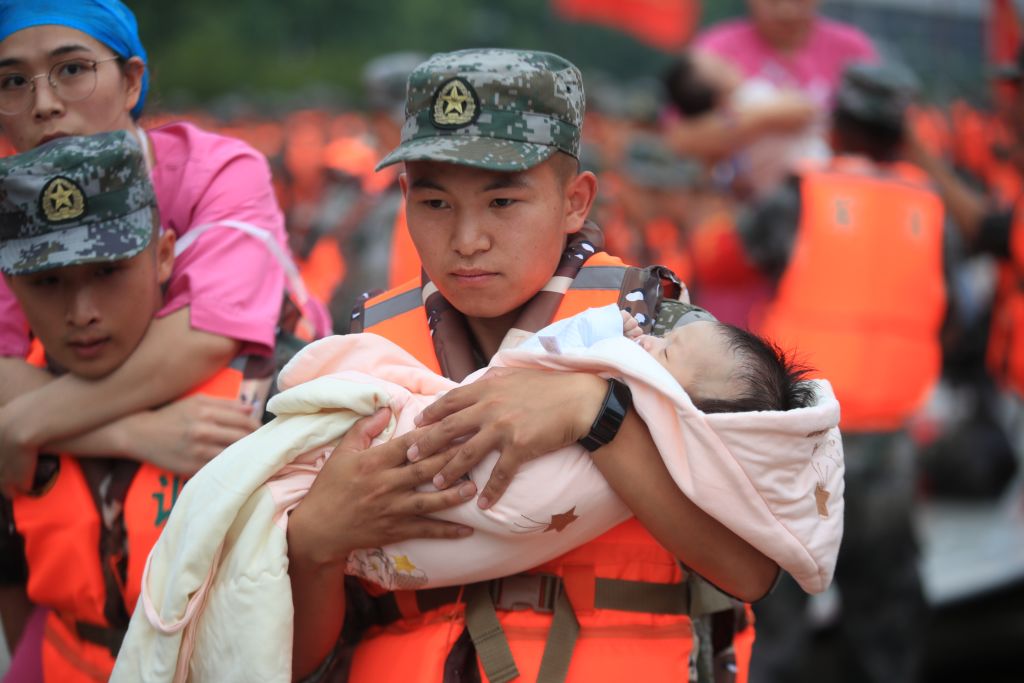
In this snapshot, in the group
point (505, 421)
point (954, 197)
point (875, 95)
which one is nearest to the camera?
point (505, 421)

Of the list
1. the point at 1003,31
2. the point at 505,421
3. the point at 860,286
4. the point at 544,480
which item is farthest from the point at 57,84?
the point at 1003,31

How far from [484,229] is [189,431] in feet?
2.76

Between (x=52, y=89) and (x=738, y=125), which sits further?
(x=738, y=125)

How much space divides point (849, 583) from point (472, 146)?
3.79 m

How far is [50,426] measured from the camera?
2.50 m

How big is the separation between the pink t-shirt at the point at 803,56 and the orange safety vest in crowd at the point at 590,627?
14.5ft

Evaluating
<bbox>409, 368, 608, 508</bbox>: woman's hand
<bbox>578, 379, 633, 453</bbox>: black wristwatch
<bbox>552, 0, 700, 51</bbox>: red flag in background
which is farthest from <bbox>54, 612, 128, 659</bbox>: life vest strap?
<bbox>552, 0, 700, 51</bbox>: red flag in background

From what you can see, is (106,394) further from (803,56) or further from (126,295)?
(803,56)

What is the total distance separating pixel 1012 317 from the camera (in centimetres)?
577

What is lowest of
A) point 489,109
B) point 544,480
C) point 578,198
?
point 544,480

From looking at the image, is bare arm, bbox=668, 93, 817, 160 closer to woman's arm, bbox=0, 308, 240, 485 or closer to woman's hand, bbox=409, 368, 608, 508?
woman's arm, bbox=0, 308, 240, 485

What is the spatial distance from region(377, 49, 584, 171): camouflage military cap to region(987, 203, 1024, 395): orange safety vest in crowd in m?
3.91

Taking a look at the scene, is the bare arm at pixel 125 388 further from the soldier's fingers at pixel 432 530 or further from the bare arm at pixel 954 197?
the bare arm at pixel 954 197

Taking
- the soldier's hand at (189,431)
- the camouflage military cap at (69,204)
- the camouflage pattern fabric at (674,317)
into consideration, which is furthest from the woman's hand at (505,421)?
the camouflage military cap at (69,204)
